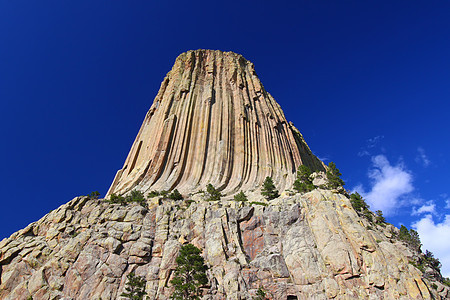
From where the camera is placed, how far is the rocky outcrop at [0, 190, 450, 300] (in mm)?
23344

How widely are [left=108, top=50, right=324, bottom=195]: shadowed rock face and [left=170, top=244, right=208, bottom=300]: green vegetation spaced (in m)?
16.5

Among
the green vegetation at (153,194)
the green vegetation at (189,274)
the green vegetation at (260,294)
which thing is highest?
the green vegetation at (153,194)

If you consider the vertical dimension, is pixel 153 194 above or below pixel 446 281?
above

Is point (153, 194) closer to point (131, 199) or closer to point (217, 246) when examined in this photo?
point (131, 199)

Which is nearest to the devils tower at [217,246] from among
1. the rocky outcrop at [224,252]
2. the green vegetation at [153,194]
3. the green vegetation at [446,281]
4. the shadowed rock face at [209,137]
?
the rocky outcrop at [224,252]

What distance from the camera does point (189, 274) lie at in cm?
2614

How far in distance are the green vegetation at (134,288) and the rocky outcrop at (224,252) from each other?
2.78 feet

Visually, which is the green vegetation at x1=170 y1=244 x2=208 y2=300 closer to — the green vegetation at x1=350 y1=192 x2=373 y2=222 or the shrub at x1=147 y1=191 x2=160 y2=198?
the shrub at x1=147 y1=191 x2=160 y2=198

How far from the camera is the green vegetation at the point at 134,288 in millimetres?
24259

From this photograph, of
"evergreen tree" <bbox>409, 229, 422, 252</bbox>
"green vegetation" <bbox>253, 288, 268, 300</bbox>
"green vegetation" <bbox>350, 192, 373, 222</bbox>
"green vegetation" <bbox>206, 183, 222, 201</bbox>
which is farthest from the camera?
"green vegetation" <bbox>206, 183, 222, 201</bbox>

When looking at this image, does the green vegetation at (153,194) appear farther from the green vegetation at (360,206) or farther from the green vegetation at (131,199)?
the green vegetation at (360,206)

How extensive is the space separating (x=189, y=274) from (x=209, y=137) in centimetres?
3036

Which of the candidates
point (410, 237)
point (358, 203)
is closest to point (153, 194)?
point (358, 203)

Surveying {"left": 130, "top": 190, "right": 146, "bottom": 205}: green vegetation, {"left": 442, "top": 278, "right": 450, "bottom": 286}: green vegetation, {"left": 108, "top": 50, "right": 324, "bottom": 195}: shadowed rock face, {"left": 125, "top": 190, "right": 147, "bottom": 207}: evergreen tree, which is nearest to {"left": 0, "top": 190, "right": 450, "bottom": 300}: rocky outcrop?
{"left": 125, "top": 190, "right": 147, "bottom": 207}: evergreen tree
